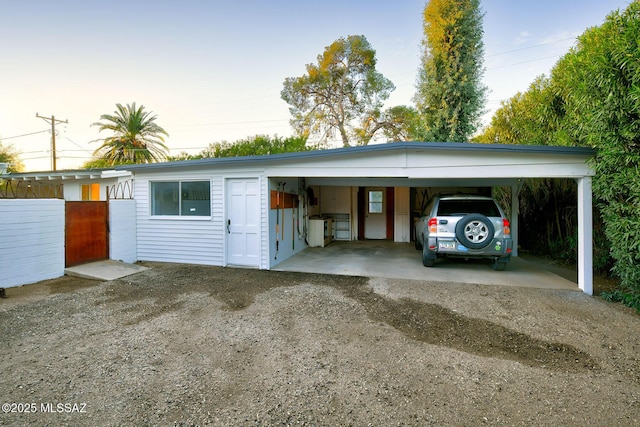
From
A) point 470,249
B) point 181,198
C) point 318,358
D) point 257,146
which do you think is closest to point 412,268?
point 470,249

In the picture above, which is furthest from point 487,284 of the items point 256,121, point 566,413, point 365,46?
point 256,121

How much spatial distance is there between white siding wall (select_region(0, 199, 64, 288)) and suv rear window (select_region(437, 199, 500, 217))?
25.8ft

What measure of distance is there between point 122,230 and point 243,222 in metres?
3.17

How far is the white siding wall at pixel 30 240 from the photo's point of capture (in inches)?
204

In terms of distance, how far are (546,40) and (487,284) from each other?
10.8 meters

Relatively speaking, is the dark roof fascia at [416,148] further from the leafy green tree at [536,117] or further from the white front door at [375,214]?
the white front door at [375,214]

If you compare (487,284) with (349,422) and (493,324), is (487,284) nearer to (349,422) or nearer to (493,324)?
(493,324)

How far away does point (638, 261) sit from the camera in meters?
4.15

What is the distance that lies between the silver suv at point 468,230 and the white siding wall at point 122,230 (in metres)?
7.31

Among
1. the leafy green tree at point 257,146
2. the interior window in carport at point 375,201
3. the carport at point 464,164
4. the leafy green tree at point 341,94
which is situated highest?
the leafy green tree at point 341,94

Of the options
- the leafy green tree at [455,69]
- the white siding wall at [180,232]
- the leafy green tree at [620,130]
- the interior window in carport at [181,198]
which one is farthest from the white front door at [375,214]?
the leafy green tree at [620,130]

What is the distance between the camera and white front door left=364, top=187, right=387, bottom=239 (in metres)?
11.7

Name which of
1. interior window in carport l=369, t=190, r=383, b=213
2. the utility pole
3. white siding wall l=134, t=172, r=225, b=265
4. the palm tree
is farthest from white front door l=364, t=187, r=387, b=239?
the utility pole

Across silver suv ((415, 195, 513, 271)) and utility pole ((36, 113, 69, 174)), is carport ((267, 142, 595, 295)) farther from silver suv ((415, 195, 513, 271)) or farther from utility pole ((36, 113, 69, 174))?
utility pole ((36, 113, 69, 174))
